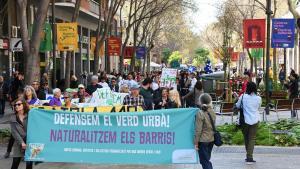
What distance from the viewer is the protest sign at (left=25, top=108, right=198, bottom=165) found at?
10.3 m

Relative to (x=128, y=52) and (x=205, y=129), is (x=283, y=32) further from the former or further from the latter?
(x=128, y=52)

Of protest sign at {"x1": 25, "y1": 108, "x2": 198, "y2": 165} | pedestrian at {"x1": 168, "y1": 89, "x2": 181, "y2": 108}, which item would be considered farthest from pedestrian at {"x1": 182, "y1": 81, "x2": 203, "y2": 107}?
protest sign at {"x1": 25, "y1": 108, "x2": 198, "y2": 165}

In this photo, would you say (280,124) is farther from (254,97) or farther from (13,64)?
(13,64)

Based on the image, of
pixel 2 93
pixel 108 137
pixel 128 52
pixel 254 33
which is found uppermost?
pixel 254 33

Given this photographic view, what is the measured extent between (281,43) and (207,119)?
12.8 m

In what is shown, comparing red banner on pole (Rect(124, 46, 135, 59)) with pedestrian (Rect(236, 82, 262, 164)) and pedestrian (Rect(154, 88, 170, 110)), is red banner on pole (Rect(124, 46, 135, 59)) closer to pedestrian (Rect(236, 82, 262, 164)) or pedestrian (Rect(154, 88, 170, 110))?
pedestrian (Rect(154, 88, 170, 110))

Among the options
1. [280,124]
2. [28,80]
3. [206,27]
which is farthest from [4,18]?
[206,27]

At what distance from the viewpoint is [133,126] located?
34.4 feet

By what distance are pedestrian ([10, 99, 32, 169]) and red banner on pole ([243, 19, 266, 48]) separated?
12.6m

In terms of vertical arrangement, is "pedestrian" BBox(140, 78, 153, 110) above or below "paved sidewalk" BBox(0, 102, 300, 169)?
above

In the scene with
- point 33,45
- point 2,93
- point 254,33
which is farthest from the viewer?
point 2,93

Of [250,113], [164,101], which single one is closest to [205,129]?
[250,113]

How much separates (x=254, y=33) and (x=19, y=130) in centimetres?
1316

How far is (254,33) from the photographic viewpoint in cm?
2153
